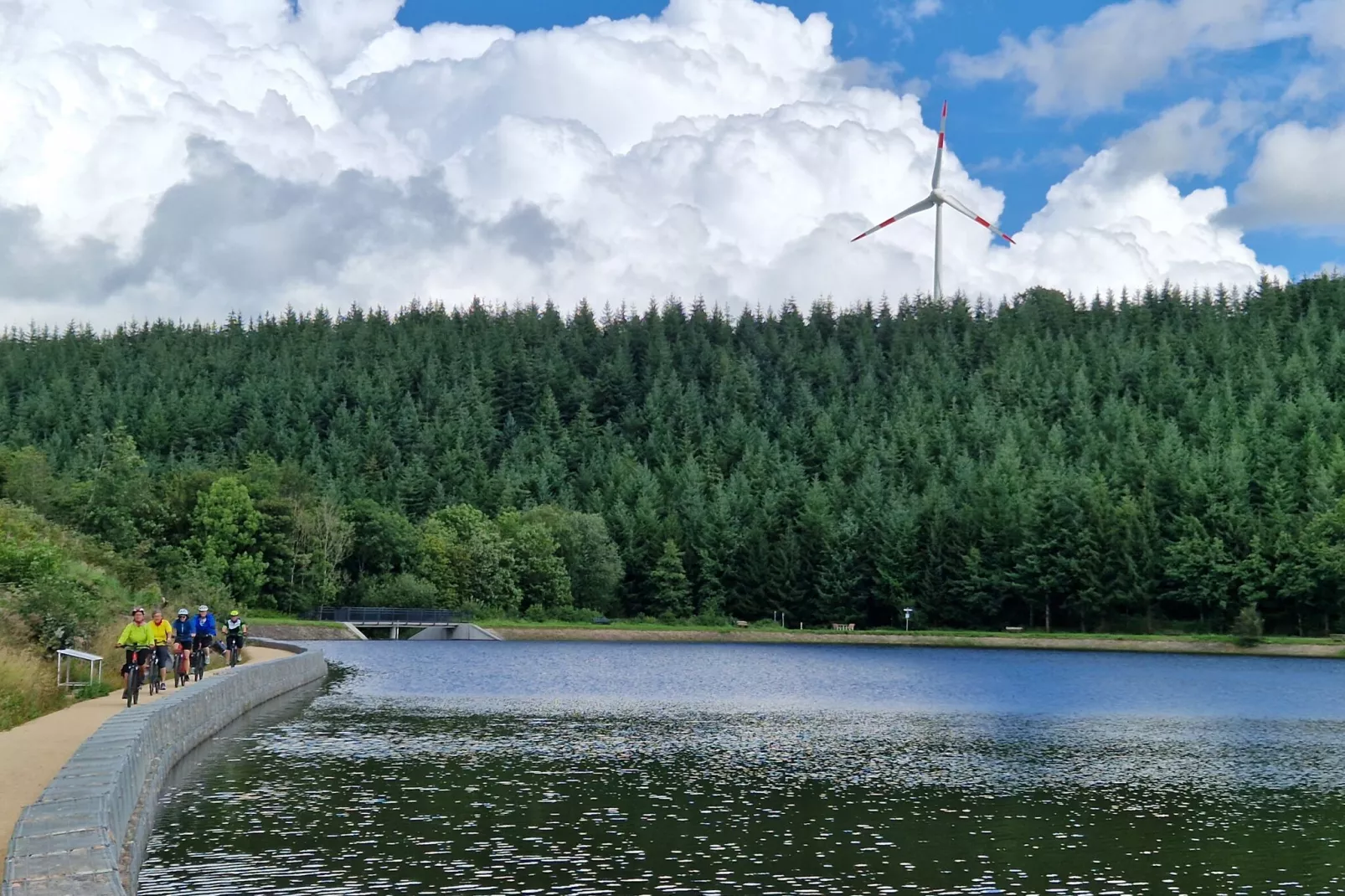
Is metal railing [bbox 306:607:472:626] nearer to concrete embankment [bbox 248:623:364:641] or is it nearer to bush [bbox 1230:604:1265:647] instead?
concrete embankment [bbox 248:623:364:641]

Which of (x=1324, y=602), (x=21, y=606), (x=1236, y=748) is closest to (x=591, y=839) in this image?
(x=21, y=606)

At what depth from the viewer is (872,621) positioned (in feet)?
447

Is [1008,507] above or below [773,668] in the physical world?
above

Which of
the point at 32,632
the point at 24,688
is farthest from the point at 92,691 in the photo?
the point at 24,688

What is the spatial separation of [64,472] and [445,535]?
5037 centimetres

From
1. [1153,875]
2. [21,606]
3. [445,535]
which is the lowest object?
[1153,875]

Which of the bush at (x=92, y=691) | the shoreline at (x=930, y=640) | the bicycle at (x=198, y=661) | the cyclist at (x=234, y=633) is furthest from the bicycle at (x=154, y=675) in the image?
the shoreline at (x=930, y=640)

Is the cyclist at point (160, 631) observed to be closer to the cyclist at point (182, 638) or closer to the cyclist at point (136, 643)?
the cyclist at point (136, 643)

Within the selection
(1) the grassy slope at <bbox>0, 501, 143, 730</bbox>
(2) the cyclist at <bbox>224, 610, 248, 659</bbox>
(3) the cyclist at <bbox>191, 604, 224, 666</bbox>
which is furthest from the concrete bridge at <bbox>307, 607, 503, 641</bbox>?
(3) the cyclist at <bbox>191, 604, 224, 666</bbox>

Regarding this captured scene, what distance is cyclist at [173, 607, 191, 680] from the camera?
4078cm

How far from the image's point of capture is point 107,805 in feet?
63.3

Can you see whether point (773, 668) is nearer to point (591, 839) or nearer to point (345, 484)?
point (591, 839)

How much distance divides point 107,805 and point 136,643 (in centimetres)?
1525

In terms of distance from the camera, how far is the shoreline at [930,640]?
356 feet
